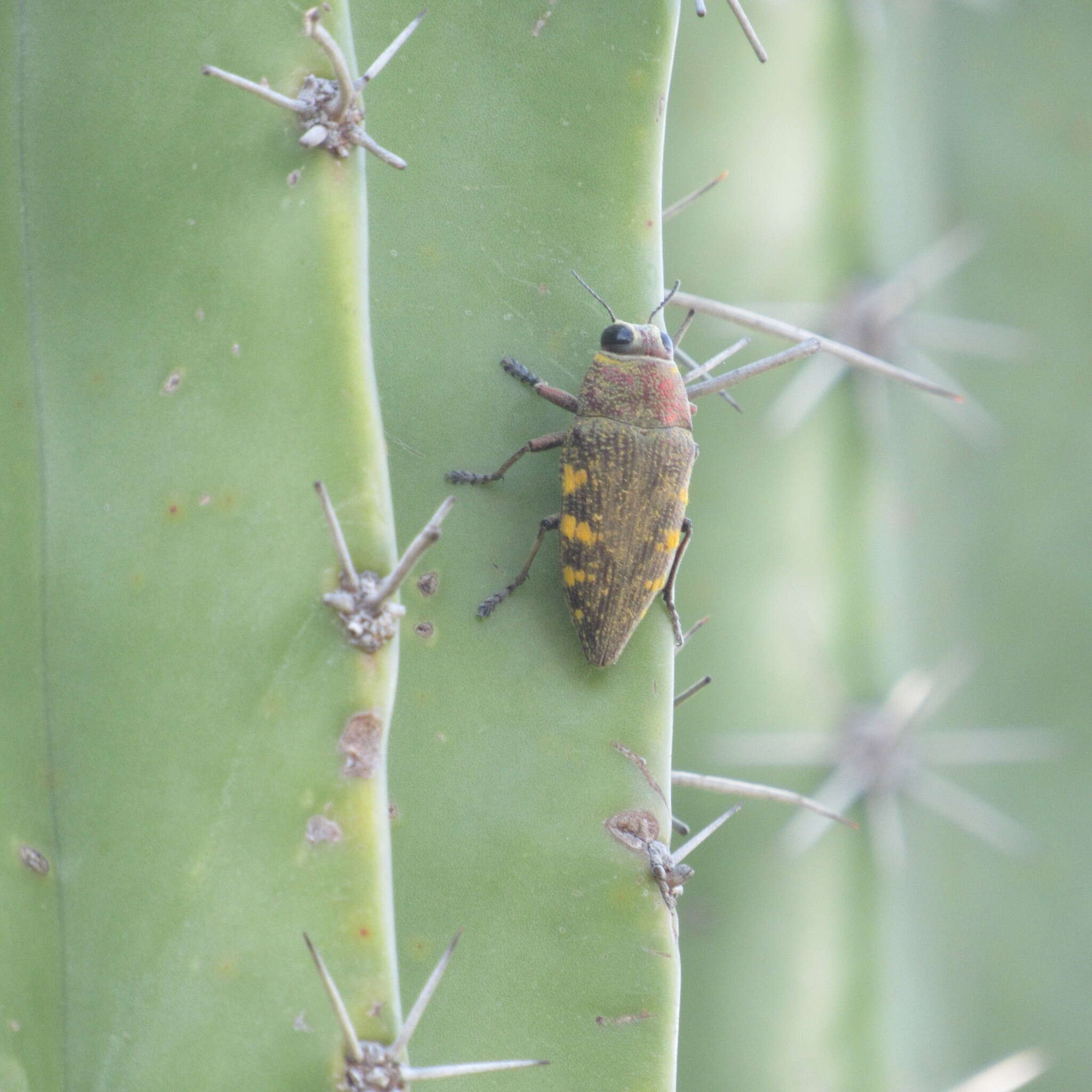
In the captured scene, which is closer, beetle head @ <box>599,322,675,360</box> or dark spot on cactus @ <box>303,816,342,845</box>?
dark spot on cactus @ <box>303,816,342,845</box>

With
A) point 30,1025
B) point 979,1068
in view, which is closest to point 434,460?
point 30,1025

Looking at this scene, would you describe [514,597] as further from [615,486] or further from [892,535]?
[892,535]

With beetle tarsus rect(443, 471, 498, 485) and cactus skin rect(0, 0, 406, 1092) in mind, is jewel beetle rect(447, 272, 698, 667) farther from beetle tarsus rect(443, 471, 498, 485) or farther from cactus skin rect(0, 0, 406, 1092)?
cactus skin rect(0, 0, 406, 1092)

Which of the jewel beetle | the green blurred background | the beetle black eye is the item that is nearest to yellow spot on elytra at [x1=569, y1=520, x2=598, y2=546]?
the jewel beetle

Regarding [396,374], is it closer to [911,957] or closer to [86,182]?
[86,182]

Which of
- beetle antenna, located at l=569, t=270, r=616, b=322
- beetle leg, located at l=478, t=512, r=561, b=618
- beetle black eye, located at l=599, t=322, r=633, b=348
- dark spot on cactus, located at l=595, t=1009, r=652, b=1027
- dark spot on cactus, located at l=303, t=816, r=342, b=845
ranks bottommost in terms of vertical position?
dark spot on cactus, located at l=595, t=1009, r=652, b=1027

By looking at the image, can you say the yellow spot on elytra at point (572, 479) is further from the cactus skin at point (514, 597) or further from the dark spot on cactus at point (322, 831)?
the dark spot on cactus at point (322, 831)

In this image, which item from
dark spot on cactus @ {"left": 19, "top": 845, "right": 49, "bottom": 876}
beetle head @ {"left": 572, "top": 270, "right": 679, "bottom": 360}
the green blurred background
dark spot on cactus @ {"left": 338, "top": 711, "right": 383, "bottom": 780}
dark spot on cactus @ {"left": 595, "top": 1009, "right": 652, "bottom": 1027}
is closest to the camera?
dark spot on cactus @ {"left": 338, "top": 711, "right": 383, "bottom": 780}
